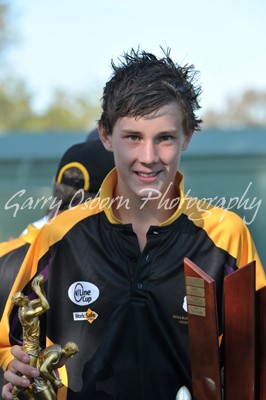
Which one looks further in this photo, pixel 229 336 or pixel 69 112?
pixel 69 112

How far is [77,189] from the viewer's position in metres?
3.96

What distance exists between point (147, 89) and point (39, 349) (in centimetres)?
94

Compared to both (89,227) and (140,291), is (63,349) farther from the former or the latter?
(89,227)

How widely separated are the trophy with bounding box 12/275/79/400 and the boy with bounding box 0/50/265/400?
2.2 inches

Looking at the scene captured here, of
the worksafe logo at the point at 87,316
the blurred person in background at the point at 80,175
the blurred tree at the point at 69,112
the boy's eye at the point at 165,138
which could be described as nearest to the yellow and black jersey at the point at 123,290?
the worksafe logo at the point at 87,316

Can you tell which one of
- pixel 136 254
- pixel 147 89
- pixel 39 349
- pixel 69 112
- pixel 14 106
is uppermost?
pixel 69 112

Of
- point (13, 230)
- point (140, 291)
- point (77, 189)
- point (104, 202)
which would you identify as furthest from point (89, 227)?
point (13, 230)

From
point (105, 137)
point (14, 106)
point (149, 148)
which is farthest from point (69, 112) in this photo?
point (149, 148)

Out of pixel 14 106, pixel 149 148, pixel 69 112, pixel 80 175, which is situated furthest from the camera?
pixel 69 112

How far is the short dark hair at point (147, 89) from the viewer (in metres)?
2.59

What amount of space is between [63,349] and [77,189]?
166 centimetres

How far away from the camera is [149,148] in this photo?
8.34ft

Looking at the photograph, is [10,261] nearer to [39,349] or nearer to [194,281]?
[39,349]

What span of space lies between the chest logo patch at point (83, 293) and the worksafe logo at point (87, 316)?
1.2 inches
